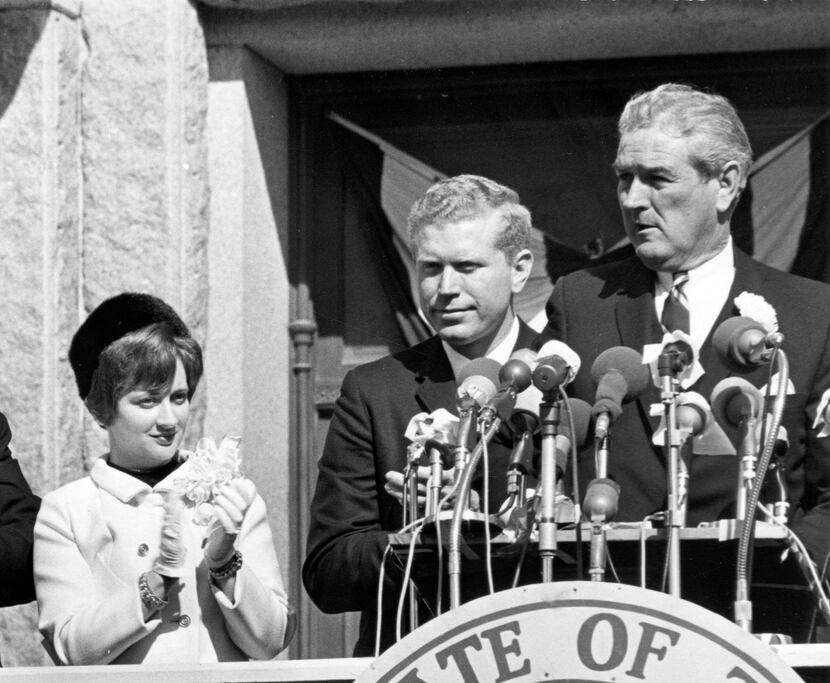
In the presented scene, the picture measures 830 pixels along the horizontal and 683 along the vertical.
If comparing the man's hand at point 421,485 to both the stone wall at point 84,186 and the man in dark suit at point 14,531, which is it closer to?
the man in dark suit at point 14,531

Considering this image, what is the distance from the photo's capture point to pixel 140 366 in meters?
5.23

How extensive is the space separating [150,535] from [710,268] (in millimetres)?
1563

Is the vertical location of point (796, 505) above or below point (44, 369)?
below

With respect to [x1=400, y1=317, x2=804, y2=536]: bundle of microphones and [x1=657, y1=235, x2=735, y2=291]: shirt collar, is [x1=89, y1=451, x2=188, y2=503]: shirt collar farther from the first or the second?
[x1=657, y1=235, x2=735, y2=291]: shirt collar

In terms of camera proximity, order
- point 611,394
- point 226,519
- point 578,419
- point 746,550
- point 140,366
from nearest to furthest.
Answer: point 746,550
point 611,394
point 578,419
point 226,519
point 140,366

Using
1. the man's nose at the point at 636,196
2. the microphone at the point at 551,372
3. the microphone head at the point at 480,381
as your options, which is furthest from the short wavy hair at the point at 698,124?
the microphone at the point at 551,372

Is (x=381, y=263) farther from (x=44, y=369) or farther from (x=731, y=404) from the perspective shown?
(x=731, y=404)

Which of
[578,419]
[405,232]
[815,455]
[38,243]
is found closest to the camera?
[578,419]

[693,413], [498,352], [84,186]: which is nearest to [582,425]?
[693,413]

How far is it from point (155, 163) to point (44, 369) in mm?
805

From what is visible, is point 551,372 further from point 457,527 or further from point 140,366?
point 140,366

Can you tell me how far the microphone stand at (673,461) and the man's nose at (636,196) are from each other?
0.81 meters

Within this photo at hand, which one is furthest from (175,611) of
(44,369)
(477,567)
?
(44,369)

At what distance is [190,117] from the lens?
6980mm
